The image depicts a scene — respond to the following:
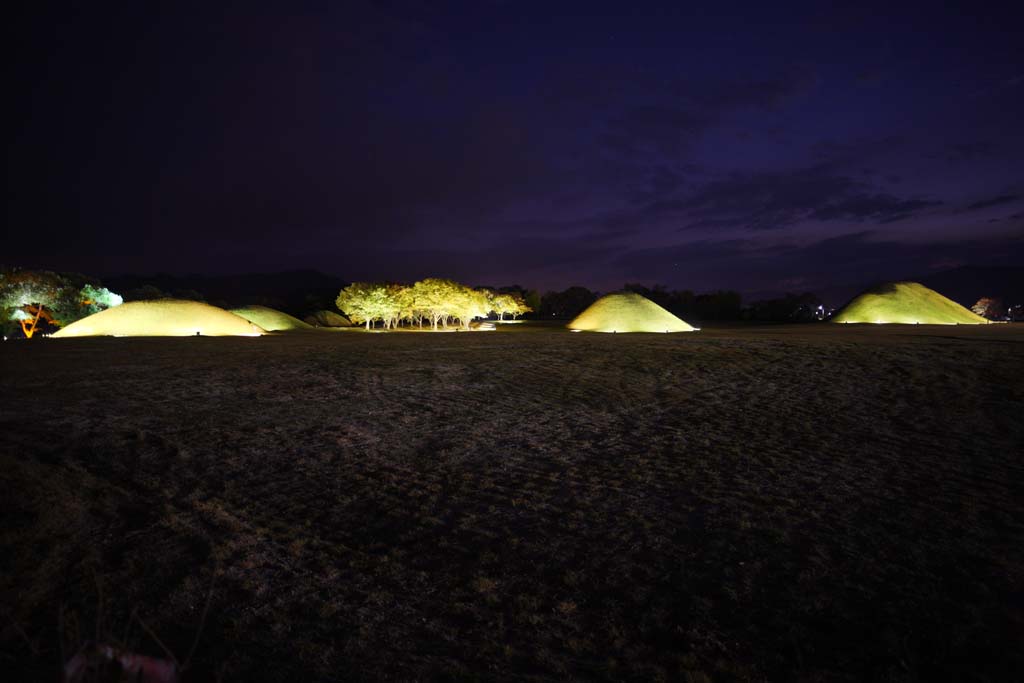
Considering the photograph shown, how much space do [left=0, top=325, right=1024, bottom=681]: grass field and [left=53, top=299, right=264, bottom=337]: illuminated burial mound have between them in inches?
1022

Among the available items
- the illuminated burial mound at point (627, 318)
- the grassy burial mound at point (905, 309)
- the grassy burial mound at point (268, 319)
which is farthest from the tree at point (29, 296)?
the grassy burial mound at point (905, 309)

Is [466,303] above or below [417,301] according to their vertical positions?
below

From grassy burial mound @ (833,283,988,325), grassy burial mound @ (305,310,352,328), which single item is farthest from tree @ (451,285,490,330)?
grassy burial mound @ (833,283,988,325)

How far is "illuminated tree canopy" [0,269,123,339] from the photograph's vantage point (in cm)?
4097

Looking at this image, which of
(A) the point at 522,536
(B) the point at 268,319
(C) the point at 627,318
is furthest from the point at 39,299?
(A) the point at 522,536

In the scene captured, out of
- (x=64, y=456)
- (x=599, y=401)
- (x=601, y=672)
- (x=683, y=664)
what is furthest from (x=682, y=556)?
(x=64, y=456)

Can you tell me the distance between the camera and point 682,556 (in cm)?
521

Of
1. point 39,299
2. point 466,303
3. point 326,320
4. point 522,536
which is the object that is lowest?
point 522,536

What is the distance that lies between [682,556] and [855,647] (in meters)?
1.61

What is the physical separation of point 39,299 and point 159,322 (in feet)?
56.5

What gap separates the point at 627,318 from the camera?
39875 mm

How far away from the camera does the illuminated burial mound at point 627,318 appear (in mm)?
39031

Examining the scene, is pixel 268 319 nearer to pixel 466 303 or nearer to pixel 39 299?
pixel 39 299

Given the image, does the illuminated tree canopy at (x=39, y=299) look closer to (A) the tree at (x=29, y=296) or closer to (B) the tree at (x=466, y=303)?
(A) the tree at (x=29, y=296)
